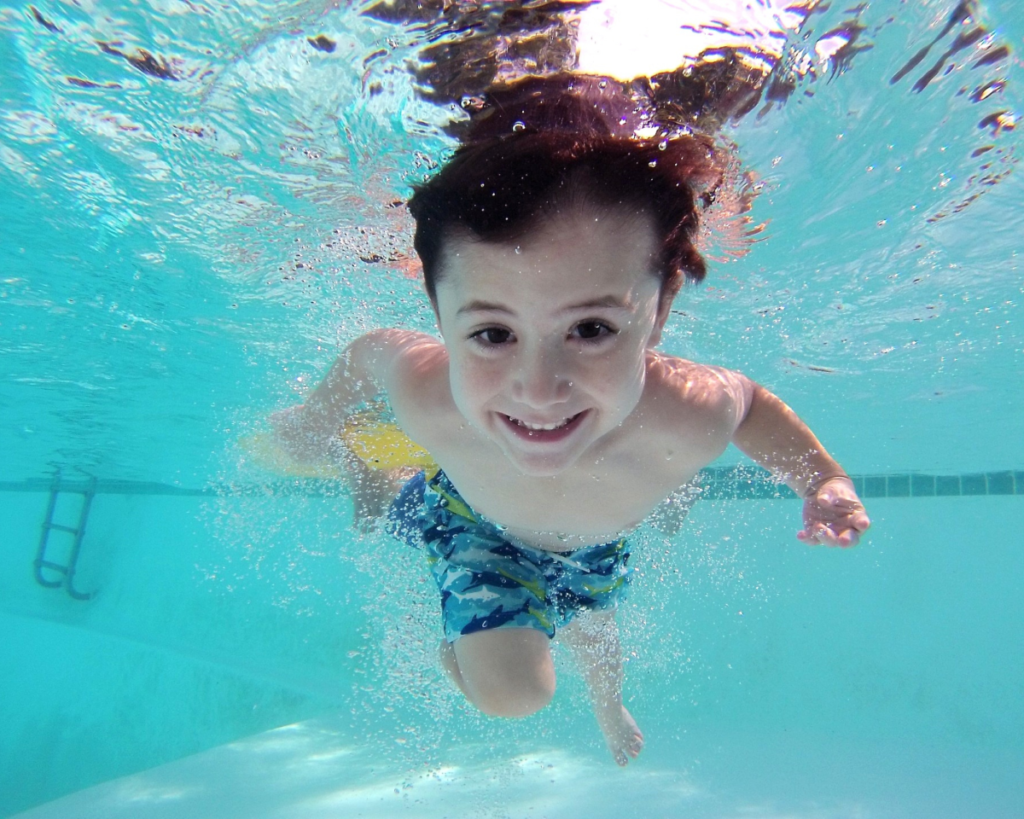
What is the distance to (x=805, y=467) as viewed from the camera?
330 centimetres

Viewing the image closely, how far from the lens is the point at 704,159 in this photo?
425 centimetres

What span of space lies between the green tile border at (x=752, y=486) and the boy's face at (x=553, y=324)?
38.4 ft

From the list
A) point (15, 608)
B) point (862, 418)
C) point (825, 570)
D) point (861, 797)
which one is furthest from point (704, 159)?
point (15, 608)

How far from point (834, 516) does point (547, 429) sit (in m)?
1.39

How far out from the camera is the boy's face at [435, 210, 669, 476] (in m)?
2.36

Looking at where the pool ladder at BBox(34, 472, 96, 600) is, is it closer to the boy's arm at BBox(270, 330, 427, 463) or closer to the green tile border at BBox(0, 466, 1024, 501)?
the green tile border at BBox(0, 466, 1024, 501)

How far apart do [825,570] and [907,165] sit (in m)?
26.9

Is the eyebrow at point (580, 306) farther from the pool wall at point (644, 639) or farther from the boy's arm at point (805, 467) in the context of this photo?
the pool wall at point (644, 639)

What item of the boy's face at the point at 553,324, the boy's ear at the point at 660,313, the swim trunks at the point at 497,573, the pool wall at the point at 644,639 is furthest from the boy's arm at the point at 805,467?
the pool wall at the point at 644,639

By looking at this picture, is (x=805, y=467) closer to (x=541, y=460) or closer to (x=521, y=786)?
(x=541, y=460)

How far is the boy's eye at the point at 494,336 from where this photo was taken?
252 centimetres

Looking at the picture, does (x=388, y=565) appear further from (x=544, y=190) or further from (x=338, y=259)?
(x=544, y=190)

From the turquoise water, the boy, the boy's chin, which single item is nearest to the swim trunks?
the boy

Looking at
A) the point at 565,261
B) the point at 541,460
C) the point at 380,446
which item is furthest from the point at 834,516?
the point at 380,446
